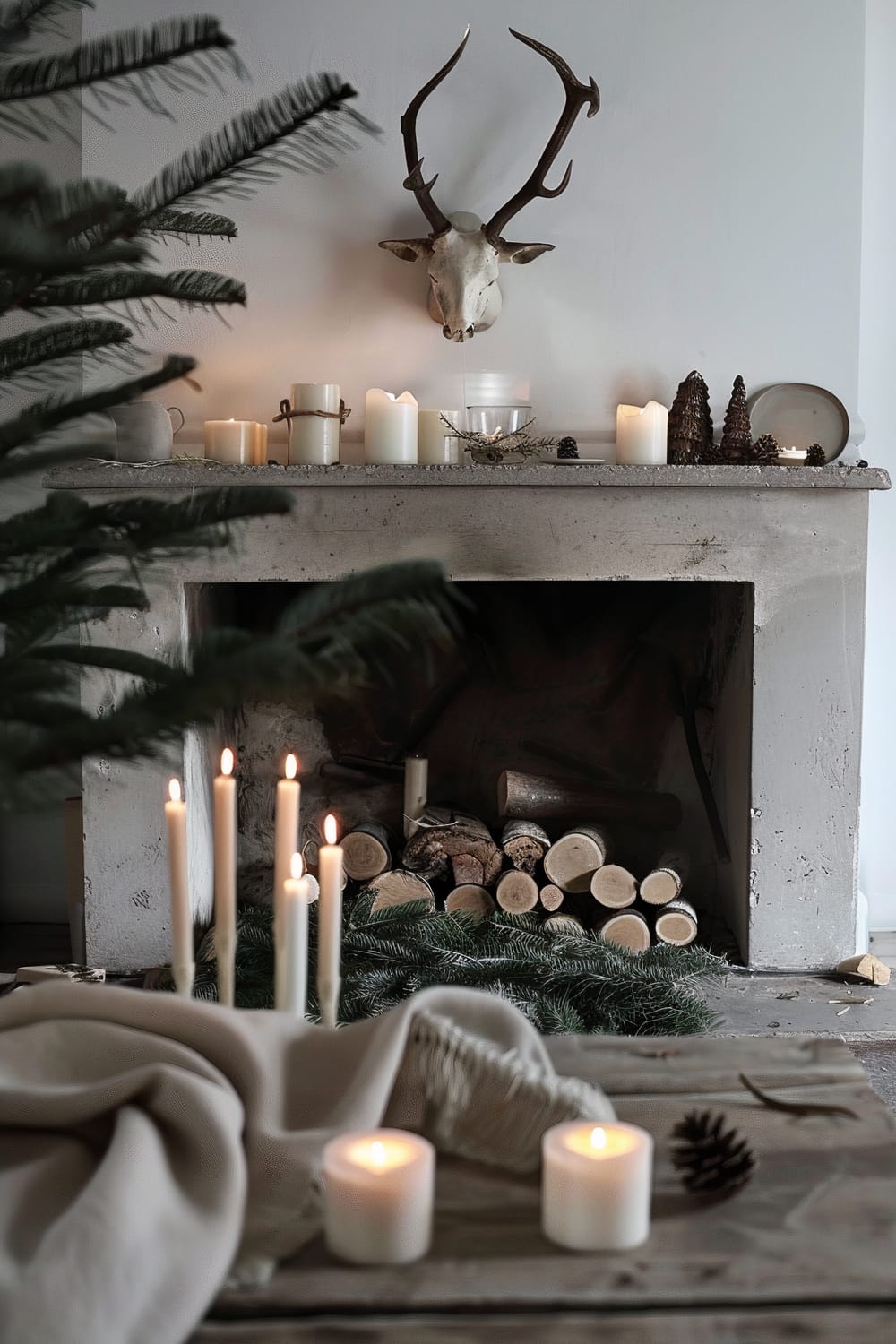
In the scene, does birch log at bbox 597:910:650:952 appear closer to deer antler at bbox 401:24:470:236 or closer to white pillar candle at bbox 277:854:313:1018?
deer antler at bbox 401:24:470:236

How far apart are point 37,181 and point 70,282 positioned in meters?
0.17

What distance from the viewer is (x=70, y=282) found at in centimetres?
62

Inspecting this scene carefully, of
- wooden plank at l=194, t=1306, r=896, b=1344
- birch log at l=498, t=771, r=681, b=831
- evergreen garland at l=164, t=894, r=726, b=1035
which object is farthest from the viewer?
birch log at l=498, t=771, r=681, b=831

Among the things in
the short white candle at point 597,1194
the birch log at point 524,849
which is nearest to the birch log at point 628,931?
the birch log at point 524,849

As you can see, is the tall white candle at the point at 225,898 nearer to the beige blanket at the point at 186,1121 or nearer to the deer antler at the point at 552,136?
the beige blanket at the point at 186,1121

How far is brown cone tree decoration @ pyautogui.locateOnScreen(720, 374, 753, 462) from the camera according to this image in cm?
258

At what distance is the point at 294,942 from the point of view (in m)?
0.94

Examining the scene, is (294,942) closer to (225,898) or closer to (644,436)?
(225,898)

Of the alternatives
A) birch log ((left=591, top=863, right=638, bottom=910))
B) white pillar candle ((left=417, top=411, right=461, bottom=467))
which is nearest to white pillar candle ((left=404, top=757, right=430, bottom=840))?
birch log ((left=591, top=863, right=638, bottom=910))

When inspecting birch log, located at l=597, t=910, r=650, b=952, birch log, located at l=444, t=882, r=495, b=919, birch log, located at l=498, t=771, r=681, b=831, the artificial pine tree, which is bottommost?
birch log, located at l=597, t=910, r=650, b=952

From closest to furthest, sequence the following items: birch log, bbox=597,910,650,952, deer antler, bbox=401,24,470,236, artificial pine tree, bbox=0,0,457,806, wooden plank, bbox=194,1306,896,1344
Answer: artificial pine tree, bbox=0,0,457,806 < wooden plank, bbox=194,1306,896,1344 < deer antler, bbox=401,24,470,236 < birch log, bbox=597,910,650,952

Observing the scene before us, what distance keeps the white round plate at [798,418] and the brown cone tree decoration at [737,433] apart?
121 mm

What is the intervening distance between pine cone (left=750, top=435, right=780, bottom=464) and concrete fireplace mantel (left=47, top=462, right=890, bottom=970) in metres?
0.07

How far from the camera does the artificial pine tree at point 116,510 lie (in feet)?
1.48
